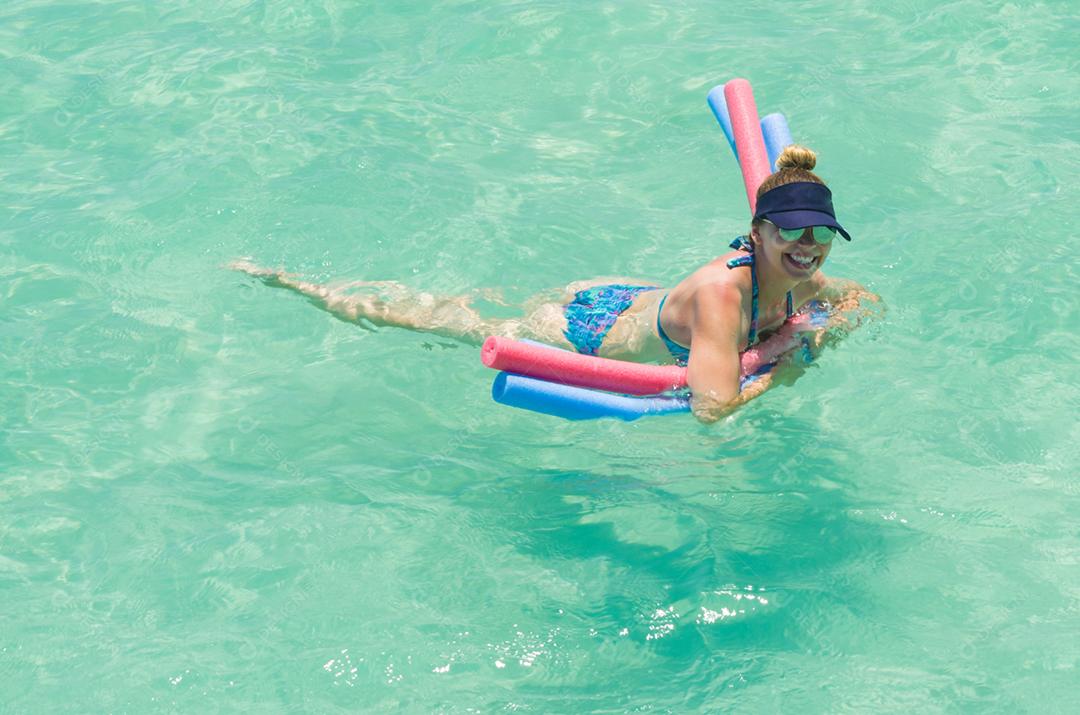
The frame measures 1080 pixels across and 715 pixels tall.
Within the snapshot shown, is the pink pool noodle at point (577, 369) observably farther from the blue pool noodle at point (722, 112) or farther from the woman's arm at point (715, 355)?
the blue pool noodle at point (722, 112)

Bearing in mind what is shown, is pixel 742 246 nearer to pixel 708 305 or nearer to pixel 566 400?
pixel 708 305

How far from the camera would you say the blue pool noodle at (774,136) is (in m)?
5.80

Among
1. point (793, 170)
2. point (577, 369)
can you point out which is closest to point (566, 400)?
point (577, 369)

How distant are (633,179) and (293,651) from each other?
4.18m

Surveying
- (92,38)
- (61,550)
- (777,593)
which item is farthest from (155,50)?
(777,593)

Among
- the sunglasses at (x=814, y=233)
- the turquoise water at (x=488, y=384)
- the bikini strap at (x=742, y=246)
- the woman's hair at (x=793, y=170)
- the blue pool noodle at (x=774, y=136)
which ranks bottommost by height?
the turquoise water at (x=488, y=384)

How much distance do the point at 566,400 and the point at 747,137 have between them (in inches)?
70.3

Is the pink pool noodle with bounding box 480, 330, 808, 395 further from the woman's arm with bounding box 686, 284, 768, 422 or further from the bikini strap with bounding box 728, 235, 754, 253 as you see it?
the bikini strap with bounding box 728, 235, 754, 253

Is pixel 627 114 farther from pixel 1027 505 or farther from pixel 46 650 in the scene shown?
pixel 46 650

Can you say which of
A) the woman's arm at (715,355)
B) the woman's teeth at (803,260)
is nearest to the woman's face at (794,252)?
the woman's teeth at (803,260)

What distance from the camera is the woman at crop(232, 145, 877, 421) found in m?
4.75

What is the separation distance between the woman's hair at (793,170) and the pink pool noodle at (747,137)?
0.45 metres

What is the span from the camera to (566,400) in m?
4.62

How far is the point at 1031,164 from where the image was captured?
24.7 ft
